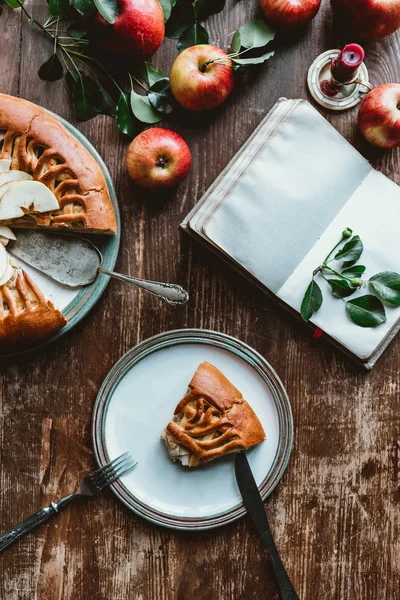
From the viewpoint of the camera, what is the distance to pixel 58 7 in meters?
1.49

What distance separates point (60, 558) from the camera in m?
1.56

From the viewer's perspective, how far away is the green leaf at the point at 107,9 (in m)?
1.43

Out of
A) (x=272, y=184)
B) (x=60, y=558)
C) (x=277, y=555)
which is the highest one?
(x=272, y=184)

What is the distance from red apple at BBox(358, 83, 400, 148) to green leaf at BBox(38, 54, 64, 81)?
2.96 ft

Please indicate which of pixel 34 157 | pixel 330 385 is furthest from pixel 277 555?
pixel 34 157

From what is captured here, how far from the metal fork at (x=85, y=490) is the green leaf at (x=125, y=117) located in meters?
0.95

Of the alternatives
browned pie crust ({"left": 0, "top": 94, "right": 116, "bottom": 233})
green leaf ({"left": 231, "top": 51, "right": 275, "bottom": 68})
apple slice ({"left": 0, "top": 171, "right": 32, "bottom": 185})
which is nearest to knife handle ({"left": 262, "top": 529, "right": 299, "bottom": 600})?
browned pie crust ({"left": 0, "top": 94, "right": 116, "bottom": 233})

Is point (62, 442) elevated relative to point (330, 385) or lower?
lower

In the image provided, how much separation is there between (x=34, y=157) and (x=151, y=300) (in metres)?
0.52

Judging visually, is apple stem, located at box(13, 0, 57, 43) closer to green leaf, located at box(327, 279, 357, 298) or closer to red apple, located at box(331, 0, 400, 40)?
red apple, located at box(331, 0, 400, 40)

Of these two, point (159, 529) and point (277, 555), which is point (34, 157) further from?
point (277, 555)

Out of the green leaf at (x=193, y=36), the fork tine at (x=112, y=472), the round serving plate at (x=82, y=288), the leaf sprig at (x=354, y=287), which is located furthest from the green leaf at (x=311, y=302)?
the green leaf at (x=193, y=36)

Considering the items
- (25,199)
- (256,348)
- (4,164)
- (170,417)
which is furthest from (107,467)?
(4,164)

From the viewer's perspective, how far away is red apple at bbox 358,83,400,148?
149 centimetres
